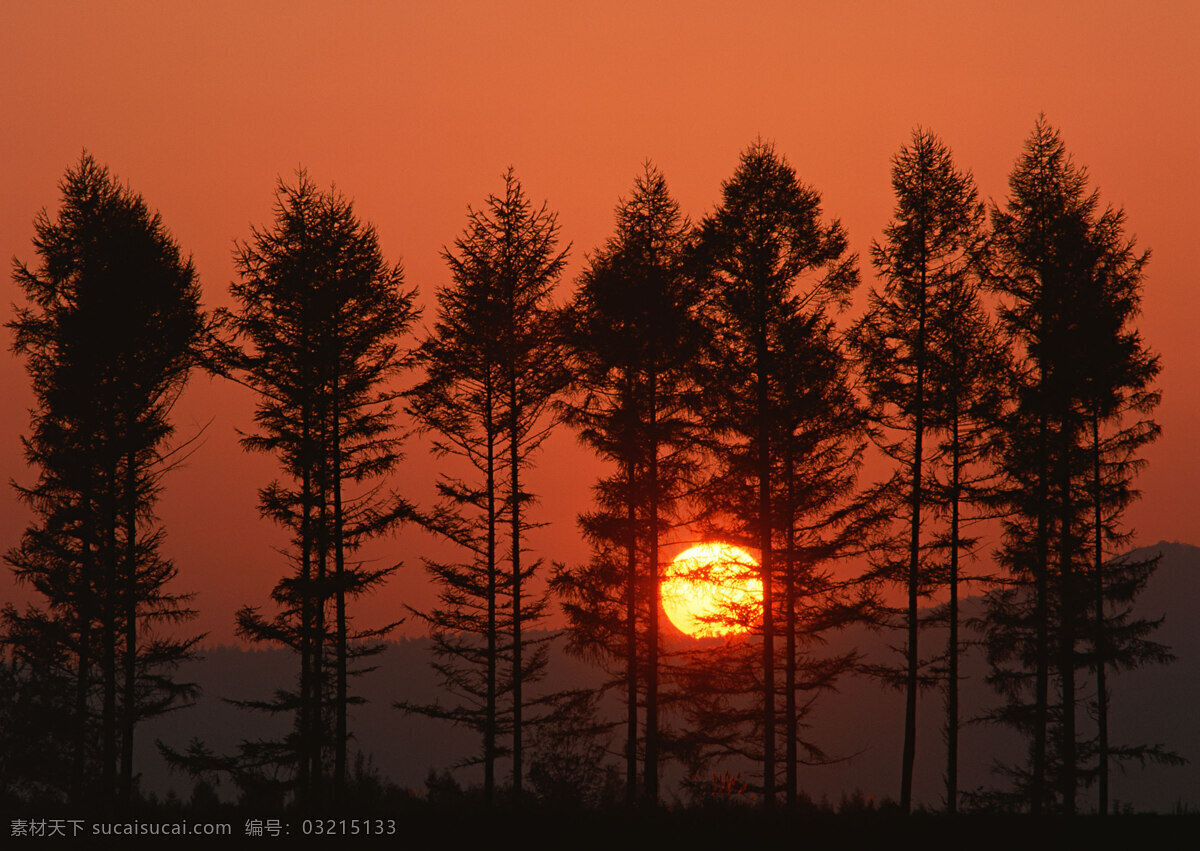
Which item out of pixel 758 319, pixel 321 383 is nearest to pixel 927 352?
pixel 758 319

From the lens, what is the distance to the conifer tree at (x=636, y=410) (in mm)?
24109

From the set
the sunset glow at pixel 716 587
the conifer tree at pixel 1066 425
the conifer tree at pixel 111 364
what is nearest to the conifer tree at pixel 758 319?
the sunset glow at pixel 716 587

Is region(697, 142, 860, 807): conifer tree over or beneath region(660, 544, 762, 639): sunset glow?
over

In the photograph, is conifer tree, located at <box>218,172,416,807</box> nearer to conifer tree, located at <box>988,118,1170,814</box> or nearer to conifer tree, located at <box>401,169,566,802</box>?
conifer tree, located at <box>401,169,566,802</box>

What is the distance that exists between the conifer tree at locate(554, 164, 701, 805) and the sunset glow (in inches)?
25.9

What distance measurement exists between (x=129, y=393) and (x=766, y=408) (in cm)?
1397

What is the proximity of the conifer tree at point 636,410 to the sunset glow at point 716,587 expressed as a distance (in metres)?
0.66

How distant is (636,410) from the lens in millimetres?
24297

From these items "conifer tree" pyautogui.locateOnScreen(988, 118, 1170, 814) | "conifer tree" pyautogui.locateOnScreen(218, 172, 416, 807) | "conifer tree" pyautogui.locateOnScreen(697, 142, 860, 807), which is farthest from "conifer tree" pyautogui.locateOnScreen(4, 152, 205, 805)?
"conifer tree" pyautogui.locateOnScreen(988, 118, 1170, 814)

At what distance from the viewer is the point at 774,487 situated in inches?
1006

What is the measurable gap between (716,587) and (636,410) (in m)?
4.53

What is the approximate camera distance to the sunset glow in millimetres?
24234

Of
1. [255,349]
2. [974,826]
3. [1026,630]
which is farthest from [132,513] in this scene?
[1026,630]

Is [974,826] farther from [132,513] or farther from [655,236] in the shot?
[132,513]
